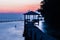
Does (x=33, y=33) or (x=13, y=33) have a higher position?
(x=33, y=33)

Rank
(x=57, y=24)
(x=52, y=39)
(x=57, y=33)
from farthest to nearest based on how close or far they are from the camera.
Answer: (x=57, y=33), (x=57, y=24), (x=52, y=39)

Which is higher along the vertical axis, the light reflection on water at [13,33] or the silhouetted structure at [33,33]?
the silhouetted structure at [33,33]

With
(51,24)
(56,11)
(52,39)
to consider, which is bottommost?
(52,39)

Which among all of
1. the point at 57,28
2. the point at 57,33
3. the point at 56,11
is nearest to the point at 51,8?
the point at 56,11

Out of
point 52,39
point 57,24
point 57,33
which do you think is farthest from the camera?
point 57,33

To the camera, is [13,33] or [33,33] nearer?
[33,33]

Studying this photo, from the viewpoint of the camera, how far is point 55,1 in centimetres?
904

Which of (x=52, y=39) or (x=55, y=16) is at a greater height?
(x=55, y=16)

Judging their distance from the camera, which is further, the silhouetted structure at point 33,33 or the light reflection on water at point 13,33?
the light reflection on water at point 13,33

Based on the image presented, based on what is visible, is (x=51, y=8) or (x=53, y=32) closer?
(x=51, y=8)

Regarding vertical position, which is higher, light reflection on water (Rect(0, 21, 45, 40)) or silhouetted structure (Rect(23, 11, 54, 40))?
silhouetted structure (Rect(23, 11, 54, 40))

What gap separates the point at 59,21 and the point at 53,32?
1582 millimetres

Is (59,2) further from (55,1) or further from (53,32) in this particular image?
(53,32)

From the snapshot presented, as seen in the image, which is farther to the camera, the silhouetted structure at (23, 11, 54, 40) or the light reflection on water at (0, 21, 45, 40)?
the light reflection on water at (0, 21, 45, 40)
